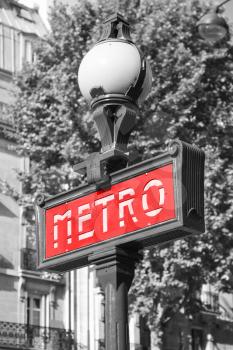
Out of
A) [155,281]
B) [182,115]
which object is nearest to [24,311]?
[155,281]

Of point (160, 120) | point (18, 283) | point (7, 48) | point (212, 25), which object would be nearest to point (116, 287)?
point (212, 25)

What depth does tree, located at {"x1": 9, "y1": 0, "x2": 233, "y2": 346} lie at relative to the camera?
804 inches

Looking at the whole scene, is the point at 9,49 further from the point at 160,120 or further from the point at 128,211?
the point at 128,211

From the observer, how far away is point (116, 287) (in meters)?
4.67

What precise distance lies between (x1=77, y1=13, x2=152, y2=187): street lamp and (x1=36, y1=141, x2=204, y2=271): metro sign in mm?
190

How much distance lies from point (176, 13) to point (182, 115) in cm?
328

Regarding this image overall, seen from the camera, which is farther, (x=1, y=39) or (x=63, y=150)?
(x=1, y=39)

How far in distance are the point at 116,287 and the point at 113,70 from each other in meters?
1.41

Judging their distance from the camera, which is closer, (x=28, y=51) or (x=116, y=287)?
(x=116, y=287)

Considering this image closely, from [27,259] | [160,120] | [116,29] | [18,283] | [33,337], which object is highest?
[160,120]

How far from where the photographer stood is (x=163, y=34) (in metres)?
21.7

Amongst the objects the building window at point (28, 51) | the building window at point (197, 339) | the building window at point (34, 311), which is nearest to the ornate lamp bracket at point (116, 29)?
the building window at point (34, 311)

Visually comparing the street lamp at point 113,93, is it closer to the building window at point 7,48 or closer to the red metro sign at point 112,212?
the red metro sign at point 112,212

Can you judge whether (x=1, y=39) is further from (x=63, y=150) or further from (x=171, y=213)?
(x=171, y=213)
